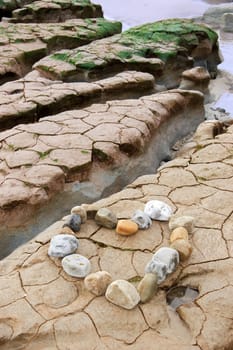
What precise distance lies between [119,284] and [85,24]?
4.95 meters

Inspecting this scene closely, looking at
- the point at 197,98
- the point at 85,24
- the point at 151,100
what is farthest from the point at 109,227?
the point at 85,24

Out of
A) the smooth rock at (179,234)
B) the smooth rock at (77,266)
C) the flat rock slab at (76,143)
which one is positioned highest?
the smooth rock at (179,234)

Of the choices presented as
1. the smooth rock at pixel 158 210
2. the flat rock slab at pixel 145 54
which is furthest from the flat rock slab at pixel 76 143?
the flat rock slab at pixel 145 54

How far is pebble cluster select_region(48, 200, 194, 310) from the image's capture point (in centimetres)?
181

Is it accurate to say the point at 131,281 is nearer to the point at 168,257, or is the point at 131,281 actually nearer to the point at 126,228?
the point at 168,257

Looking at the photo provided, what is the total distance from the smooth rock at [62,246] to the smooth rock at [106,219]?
192 millimetres

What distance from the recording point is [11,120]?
3.60 meters

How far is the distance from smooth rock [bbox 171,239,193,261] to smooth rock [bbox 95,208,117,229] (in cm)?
31

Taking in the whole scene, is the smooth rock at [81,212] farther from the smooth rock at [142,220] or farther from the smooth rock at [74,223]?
the smooth rock at [142,220]

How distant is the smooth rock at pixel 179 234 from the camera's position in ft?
6.92

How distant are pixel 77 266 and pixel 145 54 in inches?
143

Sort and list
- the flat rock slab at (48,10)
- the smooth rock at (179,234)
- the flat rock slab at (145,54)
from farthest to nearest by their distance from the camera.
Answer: the flat rock slab at (48,10)
the flat rock slab at (145,54)
the smooth rock at (179,234)

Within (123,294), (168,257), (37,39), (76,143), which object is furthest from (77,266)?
(37,39)

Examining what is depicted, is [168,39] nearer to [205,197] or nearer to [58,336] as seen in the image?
[205,197]
